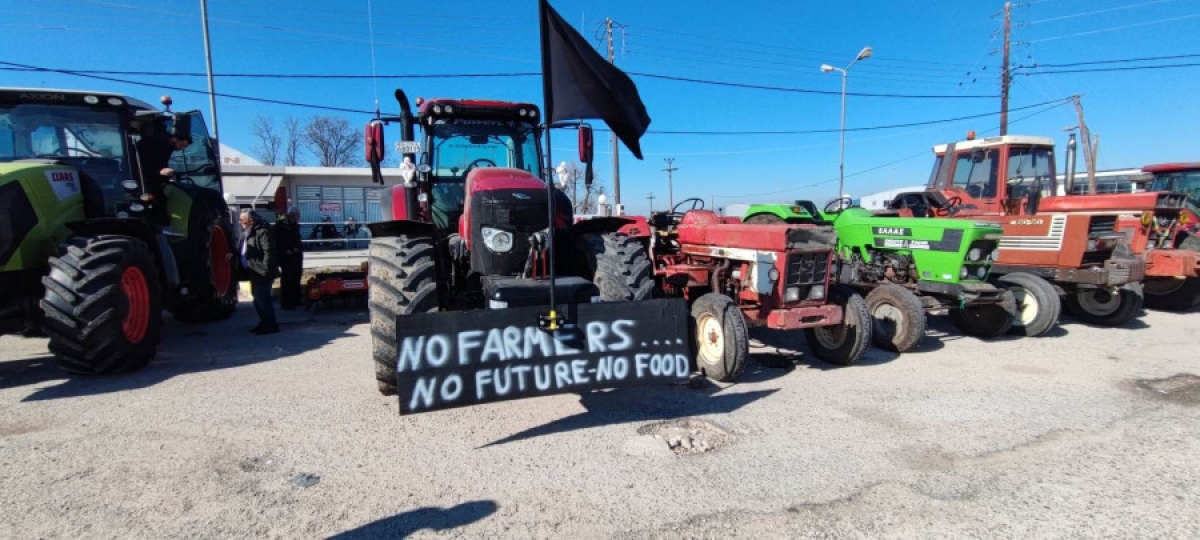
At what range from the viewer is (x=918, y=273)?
658 cm

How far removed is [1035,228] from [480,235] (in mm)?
7220

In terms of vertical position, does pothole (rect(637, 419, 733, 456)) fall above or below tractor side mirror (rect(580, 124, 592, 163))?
below

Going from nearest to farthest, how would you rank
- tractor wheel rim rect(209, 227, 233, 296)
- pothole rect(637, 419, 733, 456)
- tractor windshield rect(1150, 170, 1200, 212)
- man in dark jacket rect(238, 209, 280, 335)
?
1. pothole rect(637, 419, 733, 456)
2. man in dark jacket rect(238, 209, 280, 335)
3. tractor wheel rim rect(209, 227, 233, 296)
4. tractor windshield rect(1150, 170, 1200, 212)

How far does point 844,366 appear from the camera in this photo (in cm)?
539

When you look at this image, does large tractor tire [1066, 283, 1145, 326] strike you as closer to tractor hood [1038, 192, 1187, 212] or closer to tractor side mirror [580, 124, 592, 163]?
tractor hood [1038, 192, 1187, 212]

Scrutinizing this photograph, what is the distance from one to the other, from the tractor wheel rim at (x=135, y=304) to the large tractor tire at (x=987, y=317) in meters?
8.27

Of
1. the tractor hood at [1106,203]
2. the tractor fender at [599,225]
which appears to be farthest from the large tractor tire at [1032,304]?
the tractor fender at [599,225]

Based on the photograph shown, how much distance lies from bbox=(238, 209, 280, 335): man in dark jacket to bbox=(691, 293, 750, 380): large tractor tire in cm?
499

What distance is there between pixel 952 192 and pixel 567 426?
302 inches

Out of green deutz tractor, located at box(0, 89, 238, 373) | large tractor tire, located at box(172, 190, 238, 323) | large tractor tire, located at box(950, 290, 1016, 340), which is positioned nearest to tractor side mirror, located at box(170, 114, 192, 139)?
green deutz tractor, located at box(0, 89, 238, 373)

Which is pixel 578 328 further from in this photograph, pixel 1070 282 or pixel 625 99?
pixel 1070 282

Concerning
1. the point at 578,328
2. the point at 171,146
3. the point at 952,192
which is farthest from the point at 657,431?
the point at 952,192

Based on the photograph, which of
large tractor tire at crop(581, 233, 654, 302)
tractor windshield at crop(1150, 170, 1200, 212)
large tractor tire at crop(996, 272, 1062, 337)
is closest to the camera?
large tractor tire at crop(581, 233, 654, 302)

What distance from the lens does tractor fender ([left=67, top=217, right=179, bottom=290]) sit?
5020 mm
